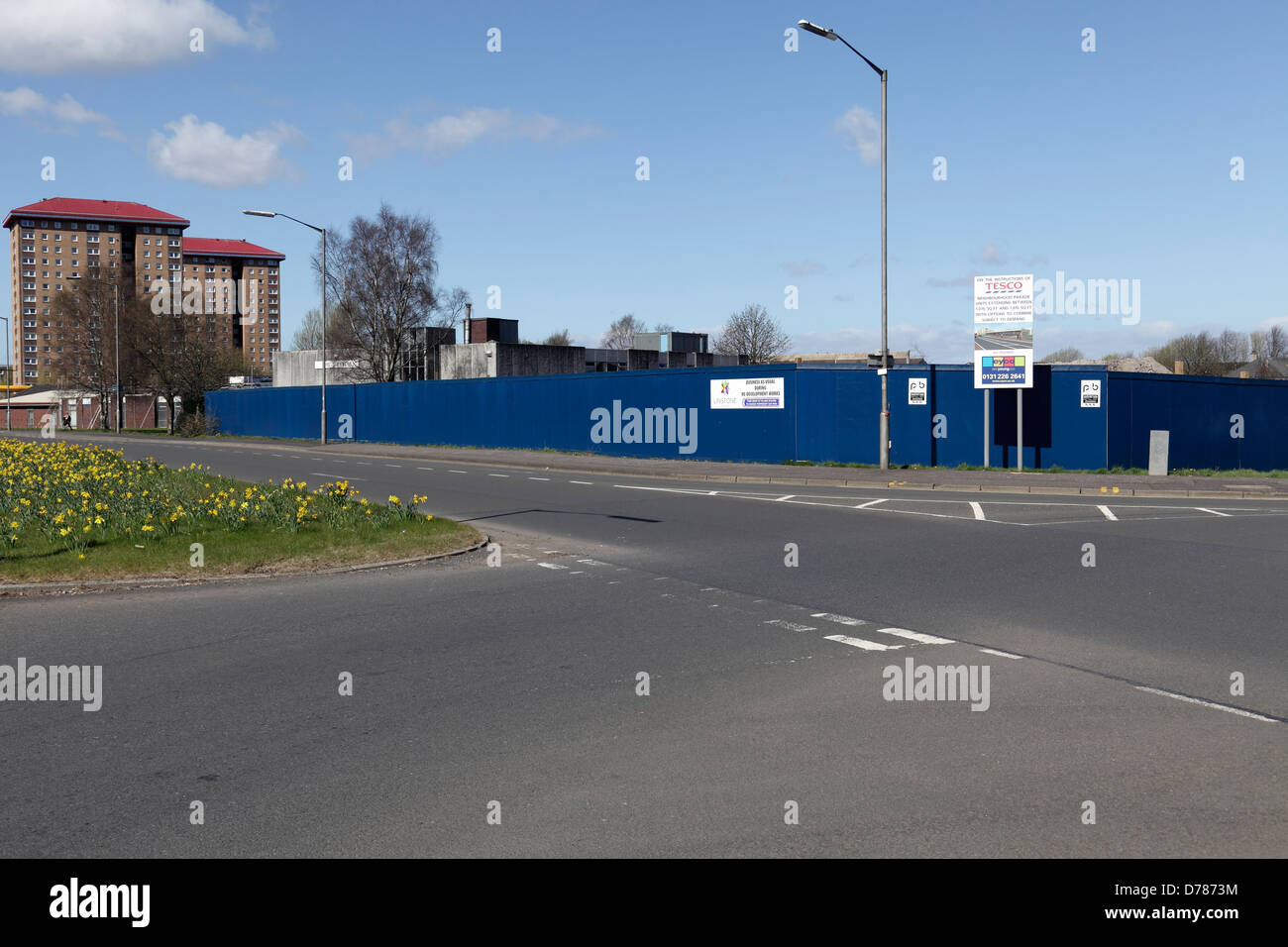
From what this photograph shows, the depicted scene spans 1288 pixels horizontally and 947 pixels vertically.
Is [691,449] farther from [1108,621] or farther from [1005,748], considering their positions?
[1005,748]

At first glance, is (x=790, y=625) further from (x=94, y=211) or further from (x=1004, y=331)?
(x=94, y=211)

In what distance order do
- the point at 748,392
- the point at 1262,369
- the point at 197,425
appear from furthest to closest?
1. the point at 1262,369
2. the point at 197,425
3. the point at 748,392

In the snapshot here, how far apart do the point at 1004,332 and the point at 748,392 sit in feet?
25.5

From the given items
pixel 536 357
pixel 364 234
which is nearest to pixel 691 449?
pixel 536 357

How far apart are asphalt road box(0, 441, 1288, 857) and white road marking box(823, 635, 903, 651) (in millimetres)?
32

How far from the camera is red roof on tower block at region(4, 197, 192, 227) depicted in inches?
7106

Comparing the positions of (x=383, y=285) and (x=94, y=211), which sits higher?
(x=94, y=211)

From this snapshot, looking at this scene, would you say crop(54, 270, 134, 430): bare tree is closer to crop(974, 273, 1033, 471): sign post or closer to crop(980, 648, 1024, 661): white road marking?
crop(974, 273, 1033, 471): sign post

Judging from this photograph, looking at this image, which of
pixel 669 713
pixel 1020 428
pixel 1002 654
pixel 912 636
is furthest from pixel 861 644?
pixel 1020 428

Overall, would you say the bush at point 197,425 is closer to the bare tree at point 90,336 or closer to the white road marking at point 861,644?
the bare tree at point 90,336

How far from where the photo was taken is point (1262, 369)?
9131 centimetres

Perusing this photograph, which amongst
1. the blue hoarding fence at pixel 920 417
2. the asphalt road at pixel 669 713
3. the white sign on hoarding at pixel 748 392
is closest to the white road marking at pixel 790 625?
the asphalt road at pixel 669 713

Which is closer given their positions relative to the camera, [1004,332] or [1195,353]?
[1004,332]
